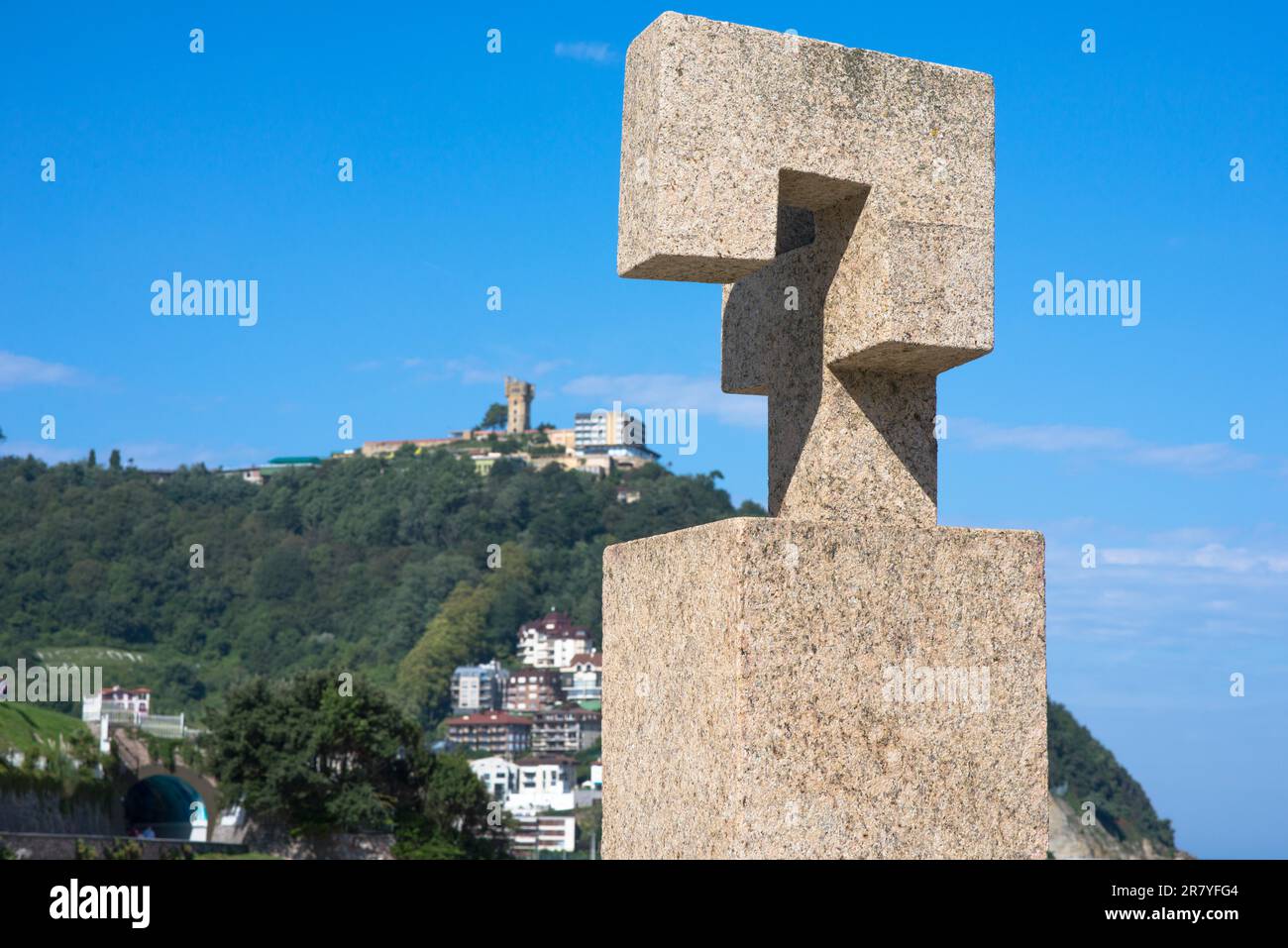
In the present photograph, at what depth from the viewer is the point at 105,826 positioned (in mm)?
49156

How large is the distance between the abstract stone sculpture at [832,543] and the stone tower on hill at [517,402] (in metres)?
178

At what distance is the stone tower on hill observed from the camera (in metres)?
183

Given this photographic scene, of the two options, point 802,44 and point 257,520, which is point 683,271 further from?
point 257,520

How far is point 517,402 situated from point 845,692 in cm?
18035

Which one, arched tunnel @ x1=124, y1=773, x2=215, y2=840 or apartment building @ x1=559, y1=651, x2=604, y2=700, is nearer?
arched tunnel @ x1=124, y1=773, x2=215, y2=840

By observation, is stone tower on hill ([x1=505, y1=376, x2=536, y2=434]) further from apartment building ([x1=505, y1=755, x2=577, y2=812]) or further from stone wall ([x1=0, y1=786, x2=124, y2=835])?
stone wall ([x1=0, y1=786, x2=124, y2=835])

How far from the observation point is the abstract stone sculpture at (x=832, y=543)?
16.0 feet

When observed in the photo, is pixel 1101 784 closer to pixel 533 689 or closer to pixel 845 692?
pixel 533 689

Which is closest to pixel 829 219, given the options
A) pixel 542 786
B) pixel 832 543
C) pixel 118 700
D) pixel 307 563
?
pixel 832 543


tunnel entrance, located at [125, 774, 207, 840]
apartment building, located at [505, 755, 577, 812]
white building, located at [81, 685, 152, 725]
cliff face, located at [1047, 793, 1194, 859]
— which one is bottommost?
cliff face, located at [1047, 793, 1194, 859]

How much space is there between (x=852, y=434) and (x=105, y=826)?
4918 cm

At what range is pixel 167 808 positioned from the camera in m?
56.8

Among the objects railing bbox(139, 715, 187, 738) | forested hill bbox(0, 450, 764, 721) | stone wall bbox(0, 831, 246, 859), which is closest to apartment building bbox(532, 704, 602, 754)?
forested hill bbox(0, 450, 764, 721)
